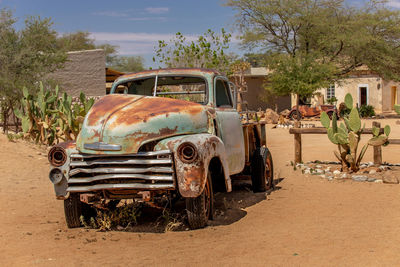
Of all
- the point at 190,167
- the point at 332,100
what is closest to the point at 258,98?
the point at 332,100

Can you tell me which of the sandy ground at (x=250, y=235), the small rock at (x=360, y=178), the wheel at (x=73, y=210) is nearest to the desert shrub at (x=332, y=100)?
the small rock at (x=360, y=178)

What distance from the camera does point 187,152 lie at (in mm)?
5574

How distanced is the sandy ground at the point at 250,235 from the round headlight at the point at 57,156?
81cm

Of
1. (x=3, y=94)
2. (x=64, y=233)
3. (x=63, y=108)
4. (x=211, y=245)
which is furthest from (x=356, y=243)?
(x=3, y=94)

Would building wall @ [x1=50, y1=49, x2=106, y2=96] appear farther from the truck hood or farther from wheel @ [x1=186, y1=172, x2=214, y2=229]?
wheel @ [x1=186, y1=172, x2=214, y2=229]

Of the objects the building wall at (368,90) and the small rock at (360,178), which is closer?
the small rock at (360,178)

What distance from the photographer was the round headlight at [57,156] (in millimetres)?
5922

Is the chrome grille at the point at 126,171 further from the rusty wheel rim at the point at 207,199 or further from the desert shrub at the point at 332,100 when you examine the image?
the desert shrub at the point at 332,100

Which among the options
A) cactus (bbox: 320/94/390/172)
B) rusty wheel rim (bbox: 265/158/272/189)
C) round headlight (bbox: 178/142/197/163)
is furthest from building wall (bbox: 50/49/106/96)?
round headlight (bbox: 178/142/197/163)

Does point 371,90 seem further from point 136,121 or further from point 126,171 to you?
point 126,171

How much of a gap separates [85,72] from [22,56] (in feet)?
28.8

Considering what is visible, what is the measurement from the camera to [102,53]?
29953 mm

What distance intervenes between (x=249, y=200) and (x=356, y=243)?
277 centimetres

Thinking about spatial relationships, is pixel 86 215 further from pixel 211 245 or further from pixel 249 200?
pixel 249 200
